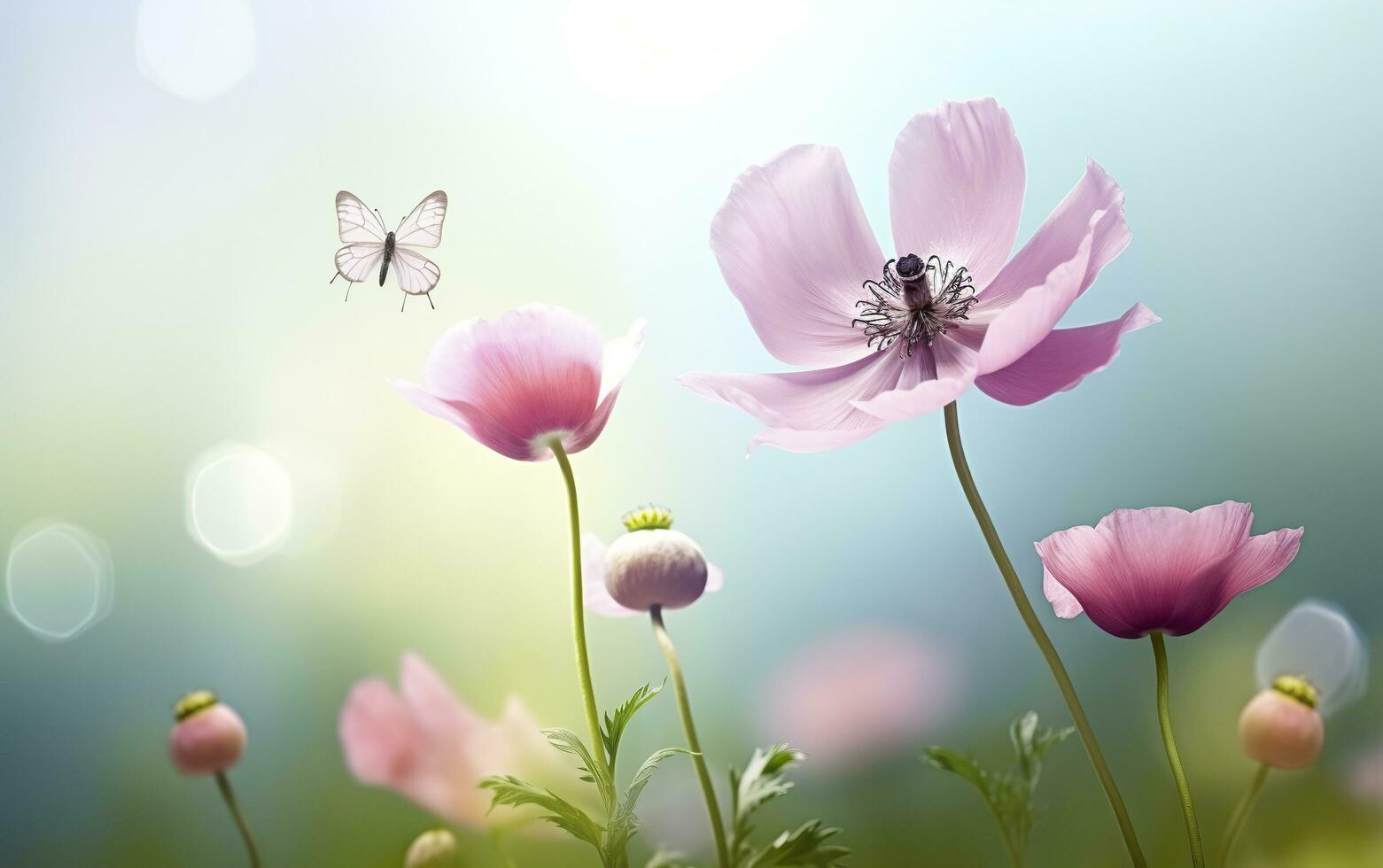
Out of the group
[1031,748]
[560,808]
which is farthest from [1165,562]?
[560,808]

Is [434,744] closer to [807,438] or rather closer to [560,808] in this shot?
[560,808]

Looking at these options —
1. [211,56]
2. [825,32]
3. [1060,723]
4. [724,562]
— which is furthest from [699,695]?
[211,56]

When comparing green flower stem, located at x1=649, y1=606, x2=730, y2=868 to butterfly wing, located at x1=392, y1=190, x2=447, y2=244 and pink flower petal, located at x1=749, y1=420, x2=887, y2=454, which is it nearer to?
pink flower petal, located at x1=749, y1=420, x2=887, y2=454

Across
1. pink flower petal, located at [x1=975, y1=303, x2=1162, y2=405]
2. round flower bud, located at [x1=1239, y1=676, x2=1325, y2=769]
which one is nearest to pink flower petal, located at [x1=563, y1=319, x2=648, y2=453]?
pink flower petal, located at [x1=975, y1=303, x2=1162, y2=405]

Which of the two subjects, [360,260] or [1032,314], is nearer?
[1032,314]

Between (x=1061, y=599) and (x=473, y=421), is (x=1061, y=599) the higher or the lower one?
the lower one

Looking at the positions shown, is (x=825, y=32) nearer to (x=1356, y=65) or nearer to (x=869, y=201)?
(x=869, y=201)

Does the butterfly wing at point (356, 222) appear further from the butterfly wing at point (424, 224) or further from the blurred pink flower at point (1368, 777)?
the blurred pink flower at point (1368, 777)

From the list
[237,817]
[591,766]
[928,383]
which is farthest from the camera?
[237,817]
